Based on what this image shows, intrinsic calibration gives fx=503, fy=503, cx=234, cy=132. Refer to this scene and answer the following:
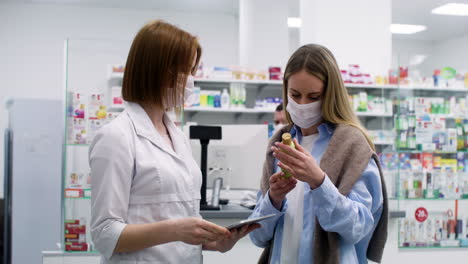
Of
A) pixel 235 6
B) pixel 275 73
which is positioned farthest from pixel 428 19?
pixel 275 73

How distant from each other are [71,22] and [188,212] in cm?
850

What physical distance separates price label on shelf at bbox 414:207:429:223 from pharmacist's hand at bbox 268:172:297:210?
6.66 feet

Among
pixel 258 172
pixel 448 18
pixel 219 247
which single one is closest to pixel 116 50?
pixel 258 172

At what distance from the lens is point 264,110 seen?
269 inches

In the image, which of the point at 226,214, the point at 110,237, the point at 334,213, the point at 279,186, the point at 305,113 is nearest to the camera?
the point at 110,237

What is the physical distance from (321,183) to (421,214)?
2.18 metres

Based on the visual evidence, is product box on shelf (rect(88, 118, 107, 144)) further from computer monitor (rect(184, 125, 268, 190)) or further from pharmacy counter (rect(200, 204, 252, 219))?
pharmacy counter (rect(200, 204, 252, 219))

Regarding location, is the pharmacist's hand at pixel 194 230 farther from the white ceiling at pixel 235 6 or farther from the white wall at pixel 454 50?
the white wall at pixel 454 50

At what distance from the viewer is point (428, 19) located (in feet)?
34.0

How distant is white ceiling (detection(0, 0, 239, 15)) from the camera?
9039 mm

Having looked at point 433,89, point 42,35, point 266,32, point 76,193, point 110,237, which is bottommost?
point 76,193

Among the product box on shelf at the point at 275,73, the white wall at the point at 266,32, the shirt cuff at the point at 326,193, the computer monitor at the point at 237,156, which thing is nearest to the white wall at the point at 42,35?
the white wall at the point at 266,32

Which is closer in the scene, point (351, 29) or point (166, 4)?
point (351, 29)

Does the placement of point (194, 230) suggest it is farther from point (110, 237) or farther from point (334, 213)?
point (334, 213)
